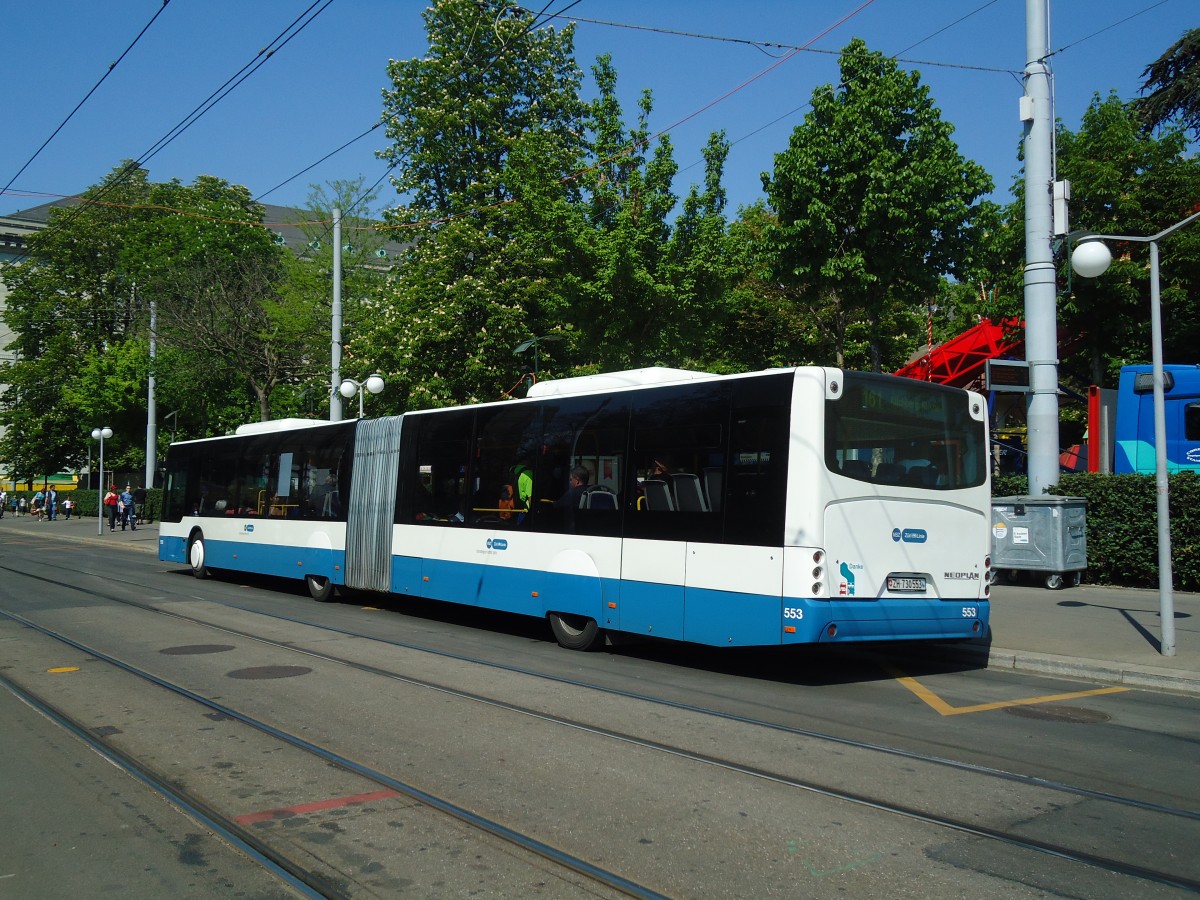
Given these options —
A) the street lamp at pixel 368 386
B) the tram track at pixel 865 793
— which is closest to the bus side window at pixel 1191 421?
the tram track at pixel 865 793

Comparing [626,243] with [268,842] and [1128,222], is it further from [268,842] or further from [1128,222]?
[268,842]

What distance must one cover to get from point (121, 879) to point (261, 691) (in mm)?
4529

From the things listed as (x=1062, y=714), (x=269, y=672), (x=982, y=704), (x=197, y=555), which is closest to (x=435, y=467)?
(x=269, y=672)

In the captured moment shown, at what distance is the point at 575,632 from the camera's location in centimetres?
1190

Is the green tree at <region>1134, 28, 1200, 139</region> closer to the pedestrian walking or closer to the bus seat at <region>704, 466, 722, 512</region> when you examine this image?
the bus seat at <region>704, 466, 722, 512</region>

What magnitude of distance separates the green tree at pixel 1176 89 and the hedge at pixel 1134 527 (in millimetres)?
13631

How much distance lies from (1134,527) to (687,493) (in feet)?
→ 30.3

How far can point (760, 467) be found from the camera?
944 centimetres

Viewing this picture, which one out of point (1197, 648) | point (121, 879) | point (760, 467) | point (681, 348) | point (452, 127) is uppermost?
point (452, 127)

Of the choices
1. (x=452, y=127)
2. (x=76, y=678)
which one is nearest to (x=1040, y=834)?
(x=76, y=678)

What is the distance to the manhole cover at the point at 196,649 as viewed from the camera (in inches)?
443

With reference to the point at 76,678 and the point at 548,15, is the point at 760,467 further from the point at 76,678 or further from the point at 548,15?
the point at 548,15

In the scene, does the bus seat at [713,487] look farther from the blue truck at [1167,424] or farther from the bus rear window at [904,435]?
the blue truck at [1167,424]

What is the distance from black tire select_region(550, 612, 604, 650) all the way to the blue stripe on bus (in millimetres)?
221
